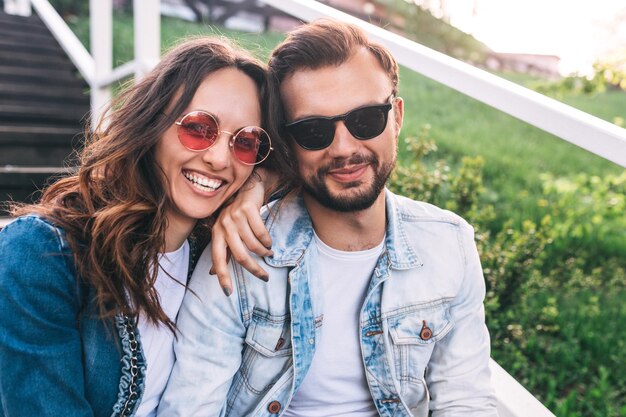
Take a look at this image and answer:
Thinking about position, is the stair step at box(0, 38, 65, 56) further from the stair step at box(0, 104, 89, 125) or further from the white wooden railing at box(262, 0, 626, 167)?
the white wooden railing at box(262, 0, 626, 167)

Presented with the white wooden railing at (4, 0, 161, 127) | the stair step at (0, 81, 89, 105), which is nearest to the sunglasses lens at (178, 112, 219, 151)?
the white wooden railing at (4, 0, 161, 127)

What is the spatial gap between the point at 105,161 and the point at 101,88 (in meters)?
3.36

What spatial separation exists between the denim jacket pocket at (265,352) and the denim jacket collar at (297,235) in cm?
20

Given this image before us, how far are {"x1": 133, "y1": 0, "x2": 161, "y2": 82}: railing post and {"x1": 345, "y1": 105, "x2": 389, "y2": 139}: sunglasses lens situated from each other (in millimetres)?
2260

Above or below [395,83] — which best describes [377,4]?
below

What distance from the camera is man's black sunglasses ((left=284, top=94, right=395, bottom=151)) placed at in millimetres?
2016

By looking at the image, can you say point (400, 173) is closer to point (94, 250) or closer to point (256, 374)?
point (256, 374)

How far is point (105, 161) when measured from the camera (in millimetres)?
1785

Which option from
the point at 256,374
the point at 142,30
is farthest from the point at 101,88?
the point at 256,374

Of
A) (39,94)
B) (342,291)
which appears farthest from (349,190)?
(39,94)

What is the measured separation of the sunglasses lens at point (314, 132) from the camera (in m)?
2.02

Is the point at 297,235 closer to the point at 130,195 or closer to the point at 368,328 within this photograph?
the point at 368,328

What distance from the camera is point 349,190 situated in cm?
208

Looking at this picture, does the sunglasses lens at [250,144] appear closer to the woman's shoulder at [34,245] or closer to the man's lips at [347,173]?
the man's lips at [347,173]
